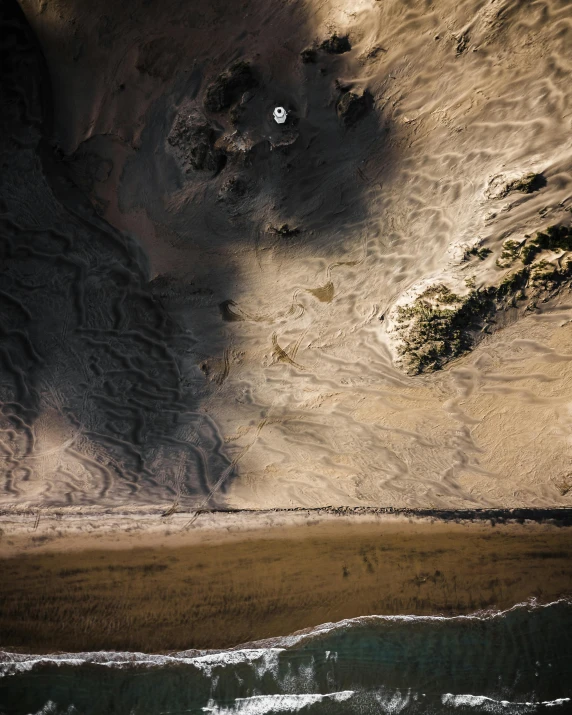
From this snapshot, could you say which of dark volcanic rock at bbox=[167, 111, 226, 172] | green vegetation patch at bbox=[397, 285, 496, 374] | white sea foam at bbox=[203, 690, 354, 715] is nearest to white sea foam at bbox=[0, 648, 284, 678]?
white sea foam at bbox=[203, 690, 354, 715]

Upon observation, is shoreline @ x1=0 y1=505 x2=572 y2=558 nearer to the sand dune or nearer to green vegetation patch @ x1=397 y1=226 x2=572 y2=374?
the sand dune

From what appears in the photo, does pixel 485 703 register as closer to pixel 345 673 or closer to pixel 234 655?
pixel 345 673

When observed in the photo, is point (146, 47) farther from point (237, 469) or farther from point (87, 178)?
point (237, 469)

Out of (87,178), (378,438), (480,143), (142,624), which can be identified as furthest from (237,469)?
(480,143)

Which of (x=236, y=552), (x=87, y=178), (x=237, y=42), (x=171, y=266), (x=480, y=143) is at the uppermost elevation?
(x=237, y=42)

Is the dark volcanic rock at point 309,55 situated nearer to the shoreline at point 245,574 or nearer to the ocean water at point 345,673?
the shoreline at point 245,574

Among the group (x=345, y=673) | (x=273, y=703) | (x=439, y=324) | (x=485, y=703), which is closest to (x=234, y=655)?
(x=273, y=703)
